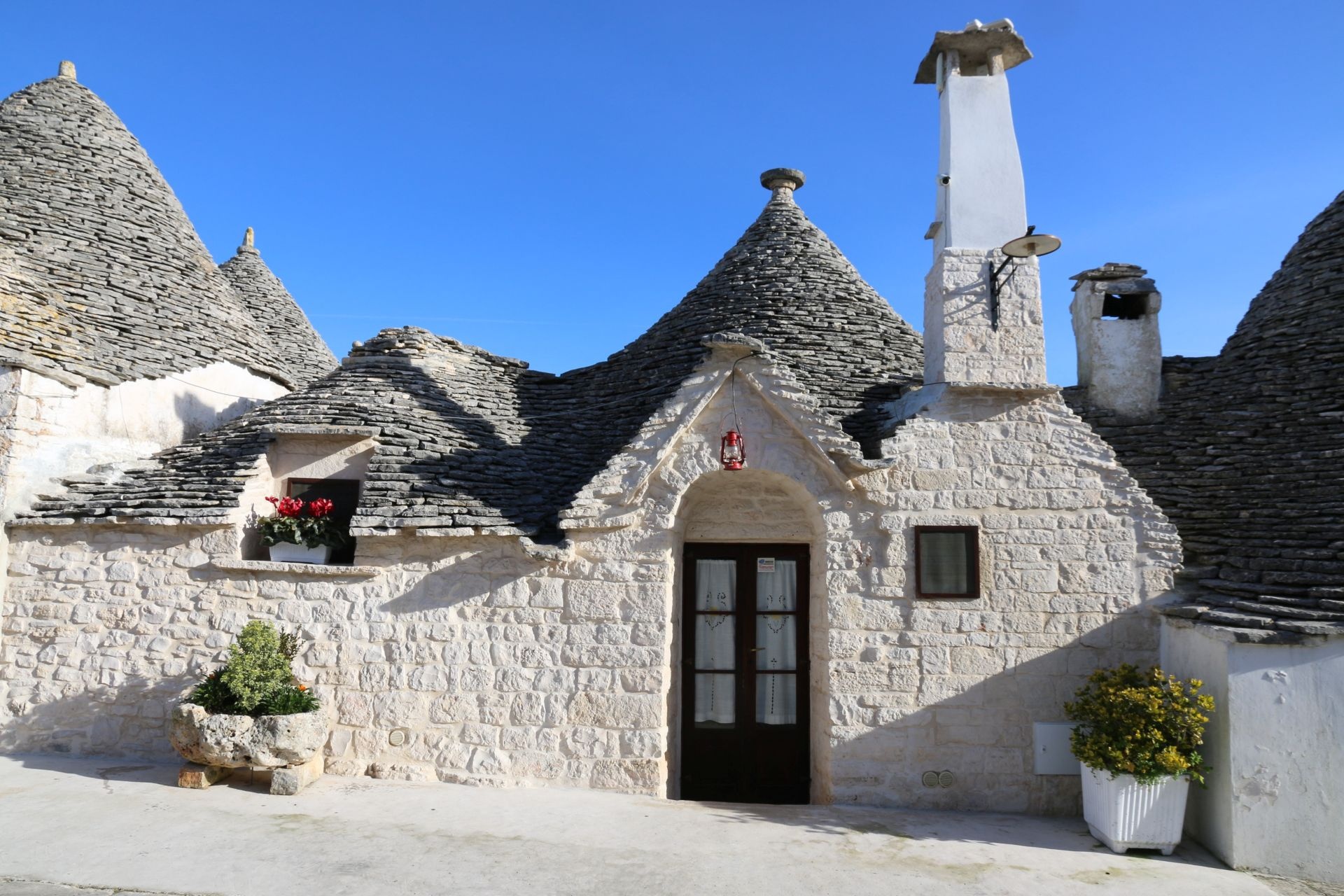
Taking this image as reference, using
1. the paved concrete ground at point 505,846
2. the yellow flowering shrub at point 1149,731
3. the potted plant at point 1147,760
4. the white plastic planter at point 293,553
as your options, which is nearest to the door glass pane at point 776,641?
the paved concrete ground at point 505,846

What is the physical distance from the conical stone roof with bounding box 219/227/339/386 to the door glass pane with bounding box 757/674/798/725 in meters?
9.82

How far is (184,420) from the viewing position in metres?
10.0

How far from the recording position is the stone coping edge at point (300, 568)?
7.63 meters

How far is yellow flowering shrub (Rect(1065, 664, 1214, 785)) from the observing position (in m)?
6.19

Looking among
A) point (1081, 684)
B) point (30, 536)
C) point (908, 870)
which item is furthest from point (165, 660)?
point (1081, 684)

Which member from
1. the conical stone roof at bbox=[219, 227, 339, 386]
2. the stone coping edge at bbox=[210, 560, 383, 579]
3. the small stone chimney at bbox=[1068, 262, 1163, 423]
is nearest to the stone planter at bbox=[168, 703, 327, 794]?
the stone coping edge at bbox=[210, 560, 383, 579]

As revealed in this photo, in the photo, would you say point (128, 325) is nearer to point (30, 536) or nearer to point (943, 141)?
point (30, 536)

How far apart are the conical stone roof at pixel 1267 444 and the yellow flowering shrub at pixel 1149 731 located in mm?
779

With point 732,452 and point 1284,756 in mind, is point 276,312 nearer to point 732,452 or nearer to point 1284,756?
point 732,452

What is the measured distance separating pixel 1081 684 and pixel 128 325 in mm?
10664

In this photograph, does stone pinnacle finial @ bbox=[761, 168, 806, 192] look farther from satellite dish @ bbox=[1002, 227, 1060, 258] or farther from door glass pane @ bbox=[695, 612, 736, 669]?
door glass pane @ bbox=[695, 612, 736, 669]

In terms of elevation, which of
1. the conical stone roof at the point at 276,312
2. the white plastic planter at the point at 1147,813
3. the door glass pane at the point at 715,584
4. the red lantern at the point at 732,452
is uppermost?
the conical stone roof at the point at 276,312

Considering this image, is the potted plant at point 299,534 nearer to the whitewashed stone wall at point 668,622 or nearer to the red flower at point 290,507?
the red flower at point 290,507

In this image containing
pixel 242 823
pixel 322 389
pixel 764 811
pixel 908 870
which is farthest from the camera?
pixel 322 389
